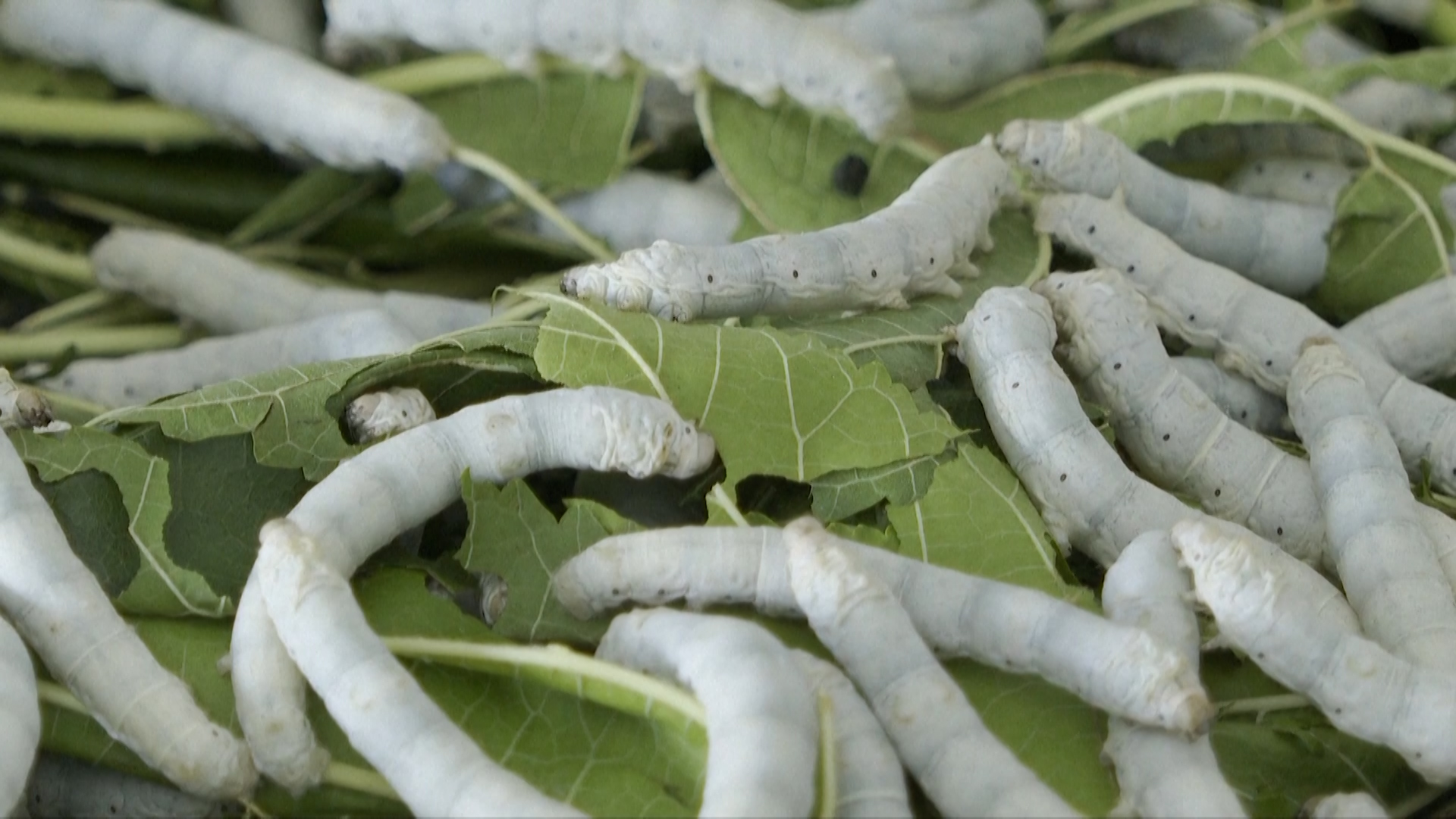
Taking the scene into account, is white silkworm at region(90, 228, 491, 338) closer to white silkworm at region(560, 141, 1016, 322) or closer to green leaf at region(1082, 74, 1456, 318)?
white silkworm at region(560, 141, 1016, 322)

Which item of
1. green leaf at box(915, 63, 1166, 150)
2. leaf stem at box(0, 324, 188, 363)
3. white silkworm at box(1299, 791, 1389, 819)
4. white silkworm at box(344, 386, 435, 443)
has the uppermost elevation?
green leaf at box(915, 63, 1166, 150)

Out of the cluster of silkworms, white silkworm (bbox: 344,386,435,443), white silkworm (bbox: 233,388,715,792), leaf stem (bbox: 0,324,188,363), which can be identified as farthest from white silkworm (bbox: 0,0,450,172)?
white silkworm (bbox: 233,388,715,792)

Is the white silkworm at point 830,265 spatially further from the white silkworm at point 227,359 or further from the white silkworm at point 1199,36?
the white silkworm at point 1199,36

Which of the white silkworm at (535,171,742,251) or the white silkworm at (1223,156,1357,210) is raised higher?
the white silkworm at (1223,156,1357,210)

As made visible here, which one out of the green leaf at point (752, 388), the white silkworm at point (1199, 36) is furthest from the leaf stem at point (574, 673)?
the white silkworm at point (1199, 36)

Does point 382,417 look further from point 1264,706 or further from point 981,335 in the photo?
point 1264,706

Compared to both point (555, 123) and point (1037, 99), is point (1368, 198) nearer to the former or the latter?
point (1037, 99)
